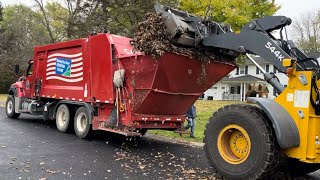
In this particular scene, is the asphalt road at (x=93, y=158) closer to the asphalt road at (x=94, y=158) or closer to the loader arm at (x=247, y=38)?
the asphalt road at (x=94, y=158)

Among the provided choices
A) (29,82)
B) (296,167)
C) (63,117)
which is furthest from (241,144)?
(29,82)

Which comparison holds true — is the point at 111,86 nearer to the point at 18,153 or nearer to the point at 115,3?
the point at 18,153

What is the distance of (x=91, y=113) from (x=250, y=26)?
5.25 metres

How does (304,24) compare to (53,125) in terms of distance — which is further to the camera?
(304,24)

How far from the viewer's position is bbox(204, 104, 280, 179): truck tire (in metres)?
5.50

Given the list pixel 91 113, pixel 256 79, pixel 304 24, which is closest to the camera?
pixel 91 113

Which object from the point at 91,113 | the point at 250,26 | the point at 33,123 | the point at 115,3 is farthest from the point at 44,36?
the point at 250,26

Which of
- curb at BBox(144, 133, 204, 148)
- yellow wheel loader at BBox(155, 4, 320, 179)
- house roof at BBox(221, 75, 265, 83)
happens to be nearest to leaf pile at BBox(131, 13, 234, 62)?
yellow wheel loader at BBox(155, 4, 320, 179)

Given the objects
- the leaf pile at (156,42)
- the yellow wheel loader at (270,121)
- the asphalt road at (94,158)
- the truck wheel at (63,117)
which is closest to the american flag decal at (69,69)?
the truck wheel at (63,117)

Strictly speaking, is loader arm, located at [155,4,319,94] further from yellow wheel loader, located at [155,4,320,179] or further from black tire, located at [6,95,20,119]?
black tire, located at [6,95,20,119]

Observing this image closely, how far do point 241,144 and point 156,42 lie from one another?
284 cm

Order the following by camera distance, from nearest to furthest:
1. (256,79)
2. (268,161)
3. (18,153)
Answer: (268,161)
(18,153)
(256,79)

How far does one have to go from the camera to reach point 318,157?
5.47 meters

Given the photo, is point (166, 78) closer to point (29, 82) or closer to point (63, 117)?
point (63, 117)
